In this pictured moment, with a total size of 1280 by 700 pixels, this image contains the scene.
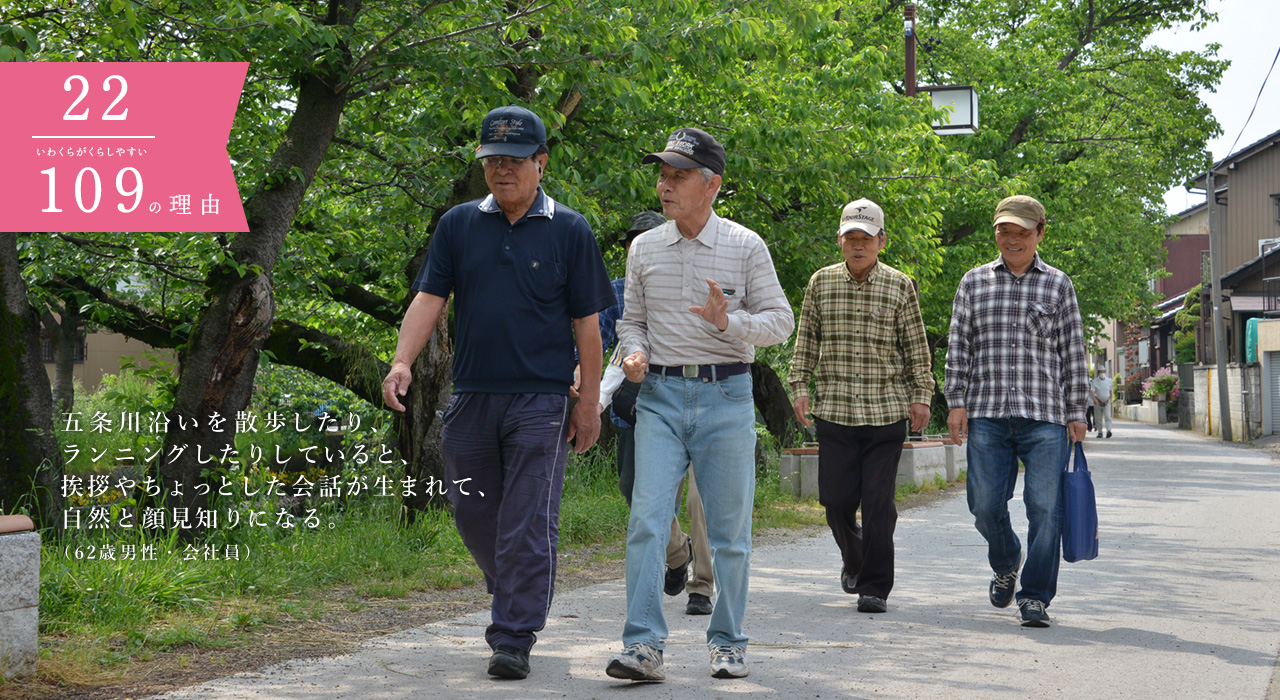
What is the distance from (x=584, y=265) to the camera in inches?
178

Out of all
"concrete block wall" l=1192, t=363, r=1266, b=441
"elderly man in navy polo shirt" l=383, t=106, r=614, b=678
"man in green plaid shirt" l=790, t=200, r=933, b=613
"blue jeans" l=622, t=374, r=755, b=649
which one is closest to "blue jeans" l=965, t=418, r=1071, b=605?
"man in green plaid shirt" l=790, t=200, r=933, b=613

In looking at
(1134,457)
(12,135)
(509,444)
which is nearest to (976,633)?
(509,444)

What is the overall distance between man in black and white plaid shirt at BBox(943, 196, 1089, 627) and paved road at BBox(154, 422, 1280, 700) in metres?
0.41

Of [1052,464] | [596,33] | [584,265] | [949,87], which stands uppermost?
[949,87]

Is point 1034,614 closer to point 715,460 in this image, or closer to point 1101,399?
point 715,460

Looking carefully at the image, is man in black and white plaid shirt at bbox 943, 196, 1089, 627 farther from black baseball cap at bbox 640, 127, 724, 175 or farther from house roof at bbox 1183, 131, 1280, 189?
house roof at bbox 1183, 131, 1280, 189

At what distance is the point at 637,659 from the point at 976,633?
2019mm

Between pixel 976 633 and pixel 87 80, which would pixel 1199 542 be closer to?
pixel 976 633

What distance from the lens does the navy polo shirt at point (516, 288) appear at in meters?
4.43

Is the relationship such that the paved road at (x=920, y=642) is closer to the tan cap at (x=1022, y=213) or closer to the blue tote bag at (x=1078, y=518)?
the blue tote bag at (x=1078, y=518)

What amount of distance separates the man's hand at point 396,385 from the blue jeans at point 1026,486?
288cm

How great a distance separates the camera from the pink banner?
6719 millimetres

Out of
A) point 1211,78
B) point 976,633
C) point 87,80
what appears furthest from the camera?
point 1211,78

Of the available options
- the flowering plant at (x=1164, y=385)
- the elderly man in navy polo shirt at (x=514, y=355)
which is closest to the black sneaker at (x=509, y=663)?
the elderly man in navy polo shirt at (x=514, y=355)
